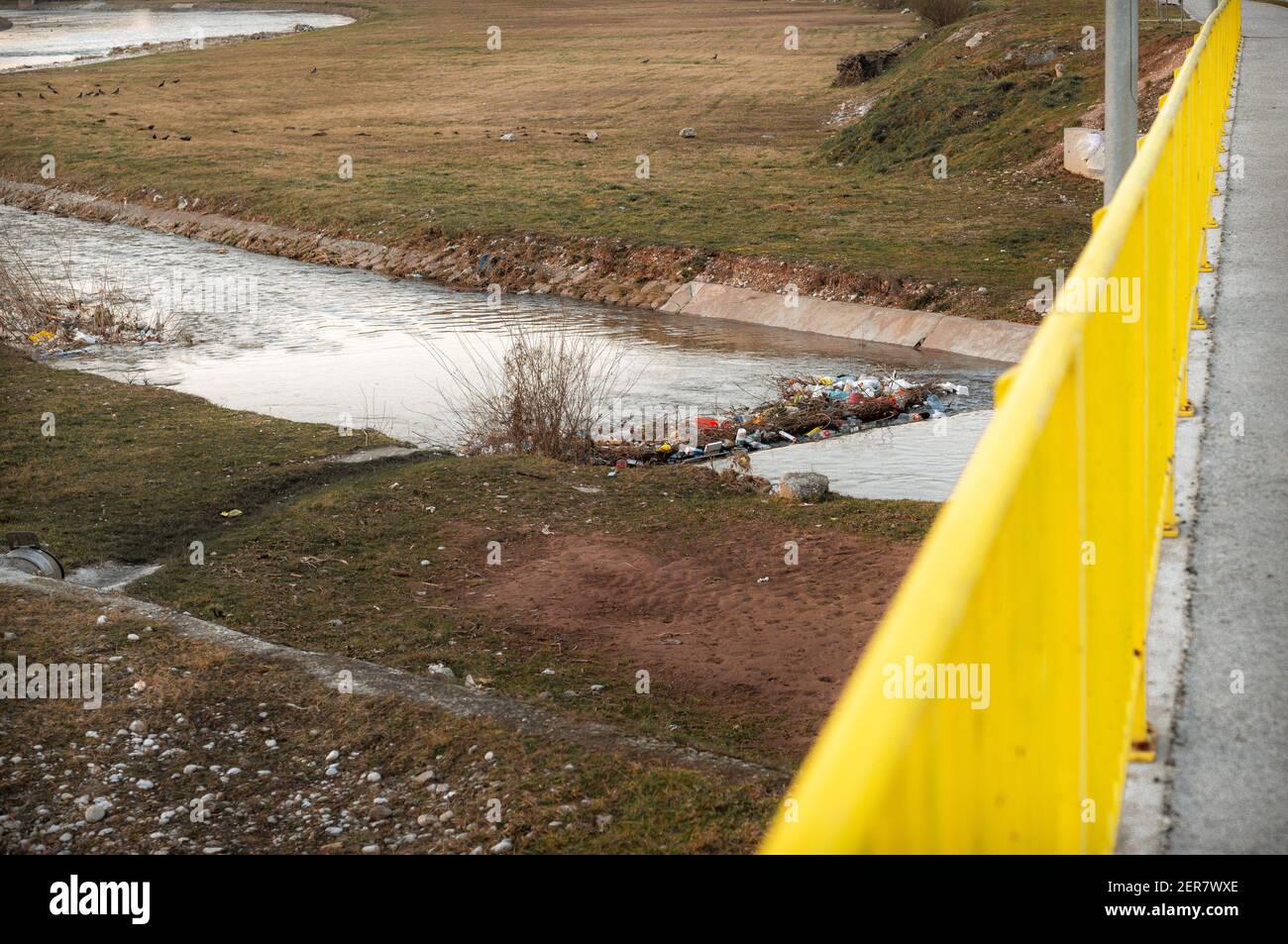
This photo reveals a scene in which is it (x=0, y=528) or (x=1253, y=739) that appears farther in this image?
(x=0, y=528)

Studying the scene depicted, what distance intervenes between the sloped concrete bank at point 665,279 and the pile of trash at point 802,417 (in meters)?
2.50

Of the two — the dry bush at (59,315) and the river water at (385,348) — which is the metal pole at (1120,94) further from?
the dry bush at (59,315)

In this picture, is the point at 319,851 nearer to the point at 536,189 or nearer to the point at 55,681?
the point at 55,681

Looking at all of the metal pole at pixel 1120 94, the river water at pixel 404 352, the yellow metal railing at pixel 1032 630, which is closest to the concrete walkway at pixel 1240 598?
the yellow metal railing at pixel 1032 630

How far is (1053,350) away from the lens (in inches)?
102

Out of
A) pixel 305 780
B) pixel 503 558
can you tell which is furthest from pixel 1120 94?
pixel 305 780

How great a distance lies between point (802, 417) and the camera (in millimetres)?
17047

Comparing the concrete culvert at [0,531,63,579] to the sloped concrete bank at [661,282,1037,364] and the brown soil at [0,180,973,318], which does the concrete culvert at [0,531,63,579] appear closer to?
the sloped concrete bank at [661,282,1037,364]

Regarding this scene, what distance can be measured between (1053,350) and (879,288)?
67.7 ft

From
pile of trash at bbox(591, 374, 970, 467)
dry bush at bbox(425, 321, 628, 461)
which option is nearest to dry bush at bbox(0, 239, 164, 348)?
dry bush at bbox(425, 321, 628, 461)

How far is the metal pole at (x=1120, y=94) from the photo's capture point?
932 cm

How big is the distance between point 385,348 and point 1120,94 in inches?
570

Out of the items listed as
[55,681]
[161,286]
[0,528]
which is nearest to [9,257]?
[161,286]

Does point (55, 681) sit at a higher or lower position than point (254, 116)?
lower
